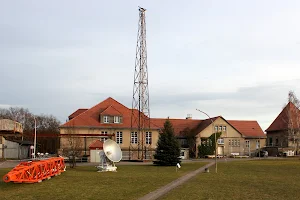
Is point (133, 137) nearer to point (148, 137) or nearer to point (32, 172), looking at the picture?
point (148, 137)

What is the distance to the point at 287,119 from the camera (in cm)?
7894

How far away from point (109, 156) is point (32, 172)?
42.0ft

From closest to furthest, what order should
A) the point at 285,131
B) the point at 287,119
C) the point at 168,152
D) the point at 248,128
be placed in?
the point at 168,152, the point at 285,131, the point at 287,119, the point at 248,128

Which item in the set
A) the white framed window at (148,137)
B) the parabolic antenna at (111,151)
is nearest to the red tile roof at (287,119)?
the white framed window at (148,137)

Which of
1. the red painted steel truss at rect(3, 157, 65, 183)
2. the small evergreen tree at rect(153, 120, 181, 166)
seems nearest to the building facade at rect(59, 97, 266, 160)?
the small evergreen tree at rect(153, 120, 181, 166)

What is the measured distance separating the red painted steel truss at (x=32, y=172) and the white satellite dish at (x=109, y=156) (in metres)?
7.03

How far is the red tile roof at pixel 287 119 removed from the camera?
73.0 meters

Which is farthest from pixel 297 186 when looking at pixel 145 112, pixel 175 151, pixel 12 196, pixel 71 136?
pixel 145 112

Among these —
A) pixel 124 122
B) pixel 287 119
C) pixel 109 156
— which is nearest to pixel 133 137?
pixel 124 122

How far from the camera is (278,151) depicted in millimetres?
72812

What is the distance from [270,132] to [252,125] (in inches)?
210

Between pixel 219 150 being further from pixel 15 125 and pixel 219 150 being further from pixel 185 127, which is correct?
pixel 15 125

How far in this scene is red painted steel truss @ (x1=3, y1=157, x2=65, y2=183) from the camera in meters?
22.6

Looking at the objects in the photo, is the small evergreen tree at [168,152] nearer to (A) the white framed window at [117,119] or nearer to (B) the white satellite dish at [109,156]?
(B) the white satellite dish at [109,156]
